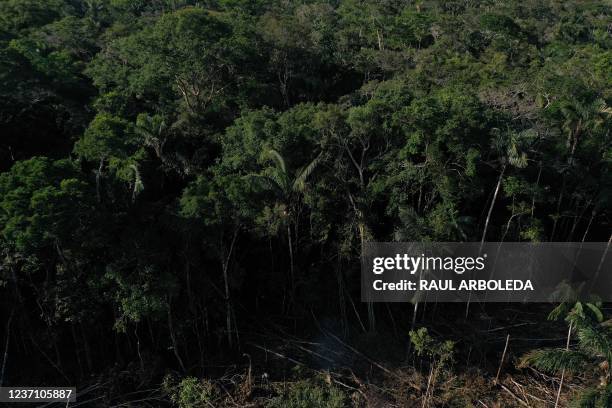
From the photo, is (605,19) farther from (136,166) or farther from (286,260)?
(136,166)

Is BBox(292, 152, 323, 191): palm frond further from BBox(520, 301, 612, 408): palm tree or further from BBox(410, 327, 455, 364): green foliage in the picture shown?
BBox(520, 301, 612, 408): palm tree

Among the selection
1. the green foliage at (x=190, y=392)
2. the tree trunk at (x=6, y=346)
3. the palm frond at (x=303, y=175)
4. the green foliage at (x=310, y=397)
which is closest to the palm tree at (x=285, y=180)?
the palm frond at (x=303, y=175)

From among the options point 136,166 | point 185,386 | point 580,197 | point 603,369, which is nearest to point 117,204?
point 136,166

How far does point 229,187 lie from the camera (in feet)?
49.3

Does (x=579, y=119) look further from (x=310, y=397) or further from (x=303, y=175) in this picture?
(x=310, y=397)

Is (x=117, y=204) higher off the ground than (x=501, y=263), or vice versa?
(x=117, y=204)

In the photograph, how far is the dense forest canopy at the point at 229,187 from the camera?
14344mm

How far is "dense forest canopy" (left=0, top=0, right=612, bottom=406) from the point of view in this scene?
47.1ft

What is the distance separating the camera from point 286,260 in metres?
19.7

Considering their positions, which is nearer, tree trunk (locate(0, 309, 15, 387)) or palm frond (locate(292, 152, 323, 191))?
tree trunk (locate(0, 309, 15, 387))

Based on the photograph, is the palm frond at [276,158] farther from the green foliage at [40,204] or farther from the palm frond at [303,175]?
the green foliage at [40,204]

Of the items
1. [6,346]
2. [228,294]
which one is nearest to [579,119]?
[228,294]

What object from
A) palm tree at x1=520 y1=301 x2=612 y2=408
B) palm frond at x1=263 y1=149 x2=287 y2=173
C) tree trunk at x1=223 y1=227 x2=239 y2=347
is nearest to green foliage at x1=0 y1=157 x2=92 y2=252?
tree trunk at x1=223 y1=227 x2=239 y2=347

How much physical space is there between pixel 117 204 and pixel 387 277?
944 centimetres
